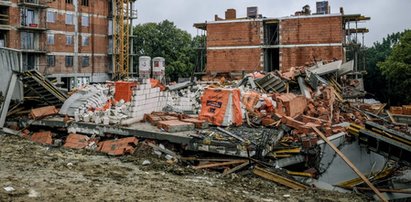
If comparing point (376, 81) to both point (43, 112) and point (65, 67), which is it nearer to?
point (65, 67)

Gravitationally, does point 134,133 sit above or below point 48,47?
below

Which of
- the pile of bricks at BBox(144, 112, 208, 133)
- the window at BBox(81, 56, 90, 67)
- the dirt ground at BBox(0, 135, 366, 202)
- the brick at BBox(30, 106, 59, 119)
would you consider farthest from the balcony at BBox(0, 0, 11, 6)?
the dirt ground at BBox(0, 135, 366, 202)

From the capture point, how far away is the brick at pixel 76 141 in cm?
1216

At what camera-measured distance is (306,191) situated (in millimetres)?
8648

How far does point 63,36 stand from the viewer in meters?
39.6

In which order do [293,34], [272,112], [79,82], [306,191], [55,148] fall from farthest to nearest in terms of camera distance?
[79,82] < [293,34] < [272,112] < [55,148] < [306,191]

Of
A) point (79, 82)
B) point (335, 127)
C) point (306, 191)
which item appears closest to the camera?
point (306, 191)

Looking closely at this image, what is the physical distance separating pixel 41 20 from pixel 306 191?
35.7 metres

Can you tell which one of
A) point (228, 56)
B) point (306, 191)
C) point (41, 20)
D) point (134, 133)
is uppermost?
point (41, 20)

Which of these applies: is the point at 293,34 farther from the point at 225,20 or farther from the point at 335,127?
the point at 335,127

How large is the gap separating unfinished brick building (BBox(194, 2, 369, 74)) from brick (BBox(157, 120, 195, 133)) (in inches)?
942

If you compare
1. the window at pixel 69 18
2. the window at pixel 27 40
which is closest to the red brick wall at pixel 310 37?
the window at pixel 69 18

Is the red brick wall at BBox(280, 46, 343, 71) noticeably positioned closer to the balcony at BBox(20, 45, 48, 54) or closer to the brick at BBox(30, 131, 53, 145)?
the balcony at BBox(20, 45, 48, 54)

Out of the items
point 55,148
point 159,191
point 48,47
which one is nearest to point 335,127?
point 159,191
